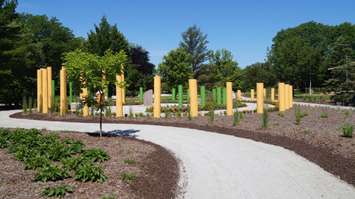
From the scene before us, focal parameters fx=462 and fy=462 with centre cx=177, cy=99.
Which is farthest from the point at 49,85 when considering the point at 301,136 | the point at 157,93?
the point at 301,136

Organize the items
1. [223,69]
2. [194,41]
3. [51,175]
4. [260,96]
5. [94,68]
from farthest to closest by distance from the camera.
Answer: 1. [194,41]
2. [223,69]
3. [260,96]
4. [94,68]
5. [51,175]

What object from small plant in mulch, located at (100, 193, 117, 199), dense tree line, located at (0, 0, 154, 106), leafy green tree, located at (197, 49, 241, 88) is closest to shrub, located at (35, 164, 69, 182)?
small plant in mulch, located at (100, 193, 117, 199)

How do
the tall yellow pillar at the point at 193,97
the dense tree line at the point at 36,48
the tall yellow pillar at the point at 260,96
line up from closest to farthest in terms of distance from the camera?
the tall yellow pillar at the point at 193,97 < the tall yellow pillar at the point at 260,96 < the dense tree line at the point at 36,48

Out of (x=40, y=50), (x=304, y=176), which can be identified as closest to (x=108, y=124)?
(x=304, y=176)

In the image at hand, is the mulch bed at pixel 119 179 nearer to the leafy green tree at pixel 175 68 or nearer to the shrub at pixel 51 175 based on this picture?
the shrub at pixel 51 175

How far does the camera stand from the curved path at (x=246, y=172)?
8148 millimetres

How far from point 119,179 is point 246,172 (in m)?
2.96

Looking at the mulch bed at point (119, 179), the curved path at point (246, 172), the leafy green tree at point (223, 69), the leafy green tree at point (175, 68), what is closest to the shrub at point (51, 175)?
the mulch bed at point (119, 179)

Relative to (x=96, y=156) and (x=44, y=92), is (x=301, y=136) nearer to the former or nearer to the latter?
(x=96, y=156)

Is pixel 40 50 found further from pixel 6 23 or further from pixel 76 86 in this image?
pixel 76 86

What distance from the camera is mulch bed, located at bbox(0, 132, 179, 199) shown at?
7.31 meters

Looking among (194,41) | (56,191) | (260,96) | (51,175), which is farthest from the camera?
(194,41)

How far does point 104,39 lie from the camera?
5875 centimetres

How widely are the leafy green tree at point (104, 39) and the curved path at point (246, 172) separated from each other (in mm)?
44469
